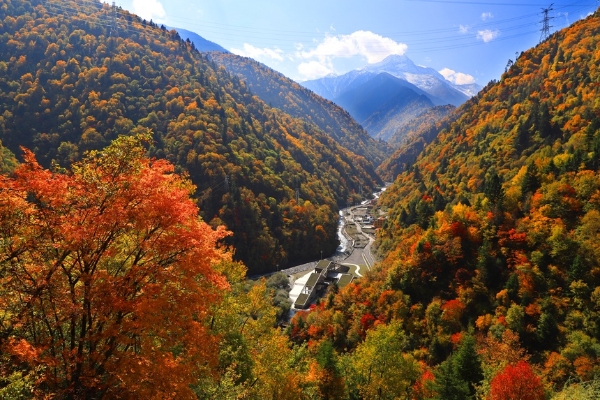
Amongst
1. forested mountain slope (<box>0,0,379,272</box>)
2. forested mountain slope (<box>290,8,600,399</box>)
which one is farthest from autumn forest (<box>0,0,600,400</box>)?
forested mountain slope (<box>0,0,379,272</box>)

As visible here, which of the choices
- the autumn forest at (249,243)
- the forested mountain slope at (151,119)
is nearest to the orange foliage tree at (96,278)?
the autumn forest at (249,243)

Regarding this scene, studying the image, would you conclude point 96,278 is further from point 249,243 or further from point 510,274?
point 249,243

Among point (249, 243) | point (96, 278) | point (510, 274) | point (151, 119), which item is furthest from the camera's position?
point (151, 119)

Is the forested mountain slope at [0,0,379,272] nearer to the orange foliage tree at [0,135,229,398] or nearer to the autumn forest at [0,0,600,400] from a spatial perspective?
the autumn forest at [0,0,600,400]

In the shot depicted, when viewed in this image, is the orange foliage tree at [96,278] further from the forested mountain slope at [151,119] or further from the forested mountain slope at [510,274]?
the forested mountain slope at [151,119]

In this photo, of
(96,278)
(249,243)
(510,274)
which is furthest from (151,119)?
(510,274)

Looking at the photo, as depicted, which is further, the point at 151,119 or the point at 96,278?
the point at 151,119
